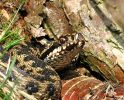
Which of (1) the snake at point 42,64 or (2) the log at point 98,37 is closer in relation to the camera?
(1) the snake at point 42,64

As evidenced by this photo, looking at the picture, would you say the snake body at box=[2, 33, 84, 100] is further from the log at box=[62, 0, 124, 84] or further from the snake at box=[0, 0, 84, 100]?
the log at box=[62, 0, 124, 84]

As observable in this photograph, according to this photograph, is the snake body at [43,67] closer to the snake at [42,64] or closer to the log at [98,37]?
the snake at [42,64]

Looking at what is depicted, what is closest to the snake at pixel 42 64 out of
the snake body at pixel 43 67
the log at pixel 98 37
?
the snake body at pixel 43 67

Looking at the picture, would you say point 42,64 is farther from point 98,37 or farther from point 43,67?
point 98,37

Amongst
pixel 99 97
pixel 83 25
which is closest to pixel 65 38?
pixel 83 25

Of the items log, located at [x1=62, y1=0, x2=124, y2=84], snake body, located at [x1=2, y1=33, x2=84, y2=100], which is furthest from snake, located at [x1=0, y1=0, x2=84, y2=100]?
log, located at [x1=62, y1=0, x2=124, y2=84]

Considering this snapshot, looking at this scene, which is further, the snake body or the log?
the log

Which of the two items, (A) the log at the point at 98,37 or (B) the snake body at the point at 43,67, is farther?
(A) the log at the point at 98,37

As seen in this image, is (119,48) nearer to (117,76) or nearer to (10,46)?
(117,76)
